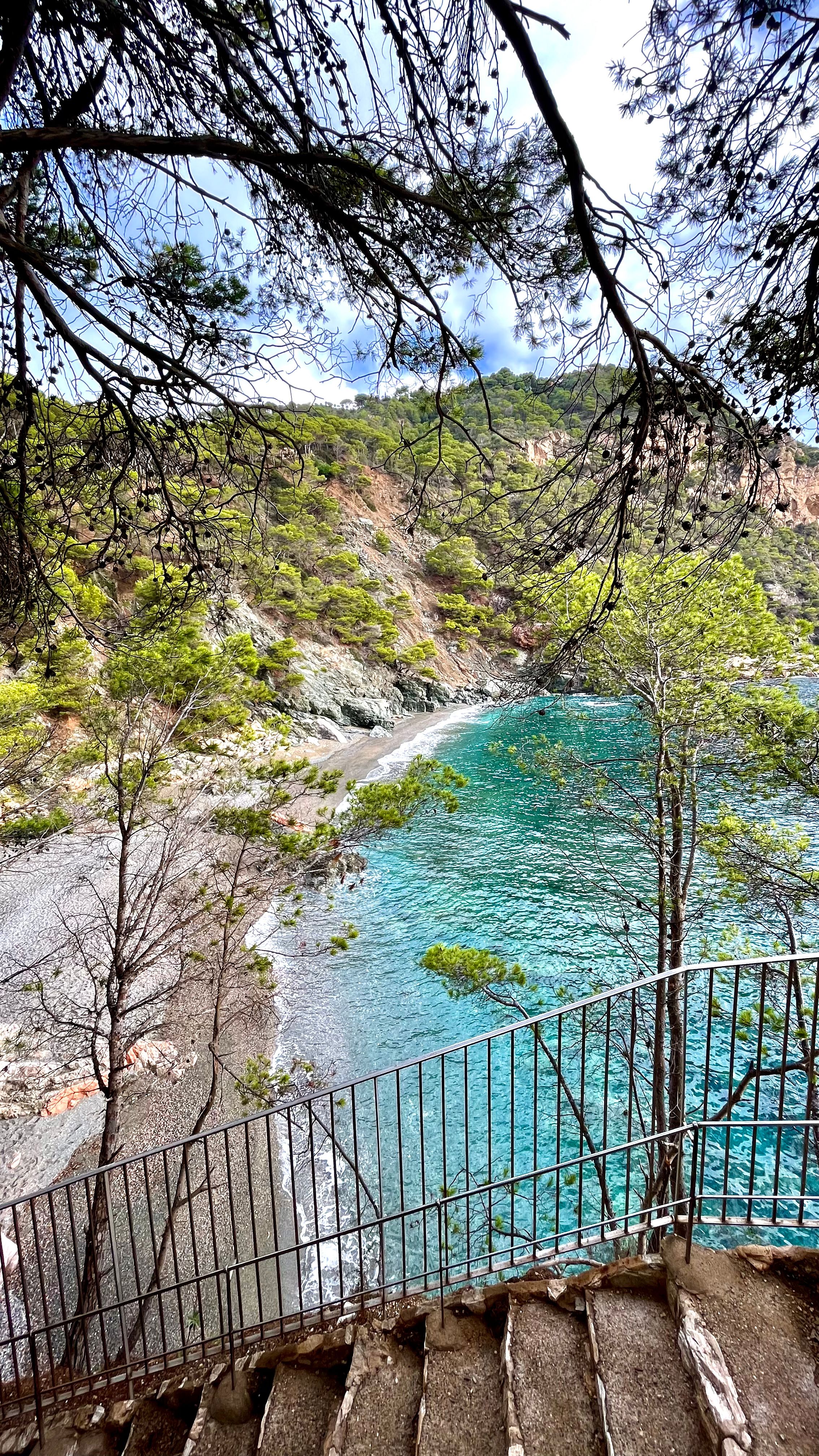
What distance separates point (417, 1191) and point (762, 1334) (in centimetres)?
639

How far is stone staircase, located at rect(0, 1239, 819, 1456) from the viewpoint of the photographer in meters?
2.02

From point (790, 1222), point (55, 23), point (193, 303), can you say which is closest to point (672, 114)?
point (193, 303)

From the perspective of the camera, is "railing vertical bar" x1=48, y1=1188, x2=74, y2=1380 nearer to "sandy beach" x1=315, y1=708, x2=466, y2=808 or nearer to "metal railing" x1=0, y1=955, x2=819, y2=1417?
"metal railing" x1=0, y1=955, x2=819, y2=1417

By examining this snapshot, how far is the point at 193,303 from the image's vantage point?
3035 millimetres

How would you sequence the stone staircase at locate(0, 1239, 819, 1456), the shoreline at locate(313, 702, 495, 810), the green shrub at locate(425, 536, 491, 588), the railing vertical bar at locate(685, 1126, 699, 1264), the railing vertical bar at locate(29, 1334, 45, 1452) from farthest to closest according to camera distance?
the green shrub at locate(425, 536, 491, 588) < the shoreline at locate(313, 702, 495, 810) < the railing vertical bar at locate(29, 1334, 45, 1452) < the railing vertical bar at locate(685, 1126, 699, 1264) < the stone staircase at locate(0, 1239, 819, 1456)

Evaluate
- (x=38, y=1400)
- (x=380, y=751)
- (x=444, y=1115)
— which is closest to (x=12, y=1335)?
(x=38, y=1400)

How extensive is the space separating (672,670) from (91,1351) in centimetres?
898

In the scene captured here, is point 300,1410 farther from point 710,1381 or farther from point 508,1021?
point 508,1021

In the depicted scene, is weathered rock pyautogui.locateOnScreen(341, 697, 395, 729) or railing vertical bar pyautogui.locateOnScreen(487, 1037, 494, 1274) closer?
railing vertical bar pyautogui.locateOnScreen(487, 1037, 494, 1274)

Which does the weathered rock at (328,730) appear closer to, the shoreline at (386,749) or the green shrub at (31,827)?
the shoreline at (386,749)

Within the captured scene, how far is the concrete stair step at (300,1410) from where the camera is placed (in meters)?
2.47

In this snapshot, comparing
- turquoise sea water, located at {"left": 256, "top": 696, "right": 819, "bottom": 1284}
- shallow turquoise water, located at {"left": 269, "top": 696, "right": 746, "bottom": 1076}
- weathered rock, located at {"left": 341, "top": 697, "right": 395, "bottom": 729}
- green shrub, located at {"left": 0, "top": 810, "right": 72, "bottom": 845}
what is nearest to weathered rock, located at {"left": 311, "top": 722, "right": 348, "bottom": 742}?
weathered rock, located at {"left": 341, "top": 697, "right": 395, "bottom": 729}

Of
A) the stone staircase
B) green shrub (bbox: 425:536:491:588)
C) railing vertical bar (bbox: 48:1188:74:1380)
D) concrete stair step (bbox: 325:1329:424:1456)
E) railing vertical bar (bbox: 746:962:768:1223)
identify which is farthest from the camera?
green shrub (bbox: 425:536:491:588)

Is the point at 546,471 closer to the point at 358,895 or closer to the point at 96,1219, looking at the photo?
the point at 96,1219
